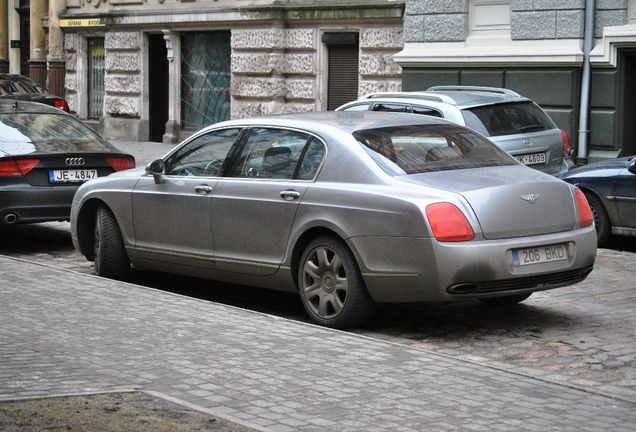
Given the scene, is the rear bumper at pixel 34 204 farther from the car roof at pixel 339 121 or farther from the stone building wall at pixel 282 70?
the stone building wall at pixel 282 70

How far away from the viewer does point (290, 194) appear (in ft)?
29.5

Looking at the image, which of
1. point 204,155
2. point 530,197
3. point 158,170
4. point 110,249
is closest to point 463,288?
point 530,197

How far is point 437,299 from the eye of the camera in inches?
322

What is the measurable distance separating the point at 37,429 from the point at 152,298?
3.85m

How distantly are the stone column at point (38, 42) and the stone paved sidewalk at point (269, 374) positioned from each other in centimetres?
2571

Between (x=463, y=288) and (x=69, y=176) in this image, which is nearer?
(x=463, y=288)

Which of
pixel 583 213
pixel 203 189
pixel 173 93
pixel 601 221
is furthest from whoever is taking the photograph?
pixel 173 93

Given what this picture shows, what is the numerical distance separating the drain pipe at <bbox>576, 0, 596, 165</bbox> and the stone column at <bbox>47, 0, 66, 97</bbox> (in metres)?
16.1

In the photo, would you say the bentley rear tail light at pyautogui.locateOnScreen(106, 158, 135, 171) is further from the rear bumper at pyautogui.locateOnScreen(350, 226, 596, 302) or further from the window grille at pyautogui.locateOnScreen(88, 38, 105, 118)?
the window grille at pyautogui.locateOnScreen(88, 38, 105, 118)

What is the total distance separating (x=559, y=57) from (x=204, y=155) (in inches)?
442

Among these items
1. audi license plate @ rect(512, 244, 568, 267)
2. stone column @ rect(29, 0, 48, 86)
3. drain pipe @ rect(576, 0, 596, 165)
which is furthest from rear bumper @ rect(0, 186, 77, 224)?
stone column @ rect(29, 0, 48, 86)

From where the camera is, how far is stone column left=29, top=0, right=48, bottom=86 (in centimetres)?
3388

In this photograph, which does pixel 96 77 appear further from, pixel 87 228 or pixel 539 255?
pixel 539 255

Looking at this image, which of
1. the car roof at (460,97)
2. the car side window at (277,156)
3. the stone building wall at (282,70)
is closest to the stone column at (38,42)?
the stone building wall at (282,70)
